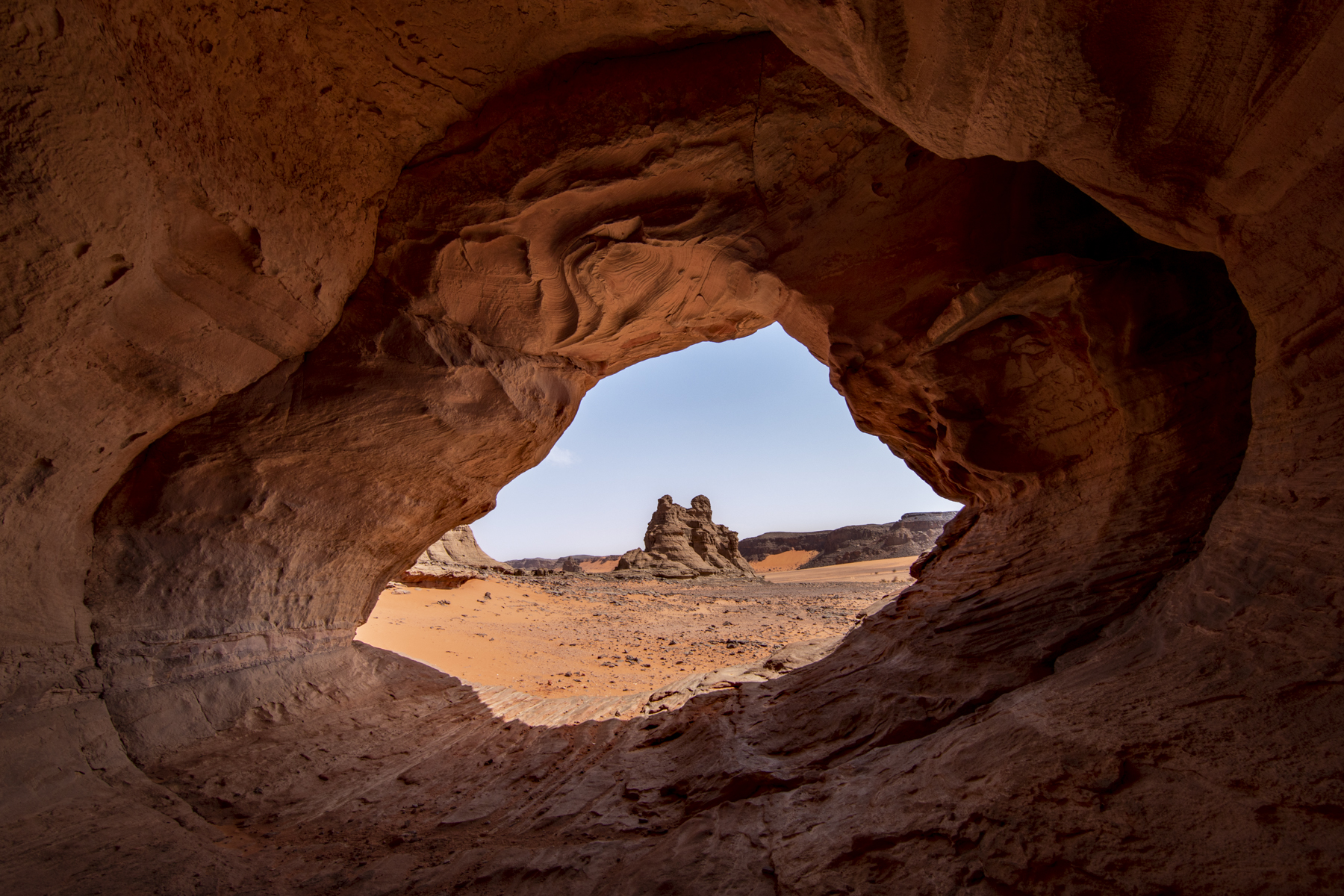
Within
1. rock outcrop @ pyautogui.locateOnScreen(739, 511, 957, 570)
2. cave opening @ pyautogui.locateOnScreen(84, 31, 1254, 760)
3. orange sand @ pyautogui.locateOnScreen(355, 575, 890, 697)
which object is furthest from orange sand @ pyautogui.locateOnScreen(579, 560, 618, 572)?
cave opening @ pyautogui.locateOnScreen(84, 31, 1254, 760)

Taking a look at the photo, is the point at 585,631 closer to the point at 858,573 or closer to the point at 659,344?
the point at 659,344

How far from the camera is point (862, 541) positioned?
127ft

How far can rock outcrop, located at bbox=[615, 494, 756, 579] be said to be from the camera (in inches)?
902

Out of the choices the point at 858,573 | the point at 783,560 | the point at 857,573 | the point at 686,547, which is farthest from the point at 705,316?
the point at 783,560

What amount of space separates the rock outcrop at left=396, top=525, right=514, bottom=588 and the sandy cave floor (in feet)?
1.24

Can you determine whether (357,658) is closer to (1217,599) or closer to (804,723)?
(804,723)

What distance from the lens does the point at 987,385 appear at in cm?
375

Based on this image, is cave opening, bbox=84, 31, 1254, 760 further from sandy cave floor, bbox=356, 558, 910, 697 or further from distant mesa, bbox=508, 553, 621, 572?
distant mesa, bbox=508, 553, 621, 572

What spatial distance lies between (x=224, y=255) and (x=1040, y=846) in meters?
3.87

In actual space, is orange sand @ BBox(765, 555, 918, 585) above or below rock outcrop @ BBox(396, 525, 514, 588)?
below

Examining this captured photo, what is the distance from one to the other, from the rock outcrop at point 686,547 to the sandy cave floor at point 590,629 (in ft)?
14.0

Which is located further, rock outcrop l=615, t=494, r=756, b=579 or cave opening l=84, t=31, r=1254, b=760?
rock outcrop l=615, t=494, r=756, b=579

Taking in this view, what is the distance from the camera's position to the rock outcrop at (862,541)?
36.0 m

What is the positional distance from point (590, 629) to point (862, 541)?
104ft
